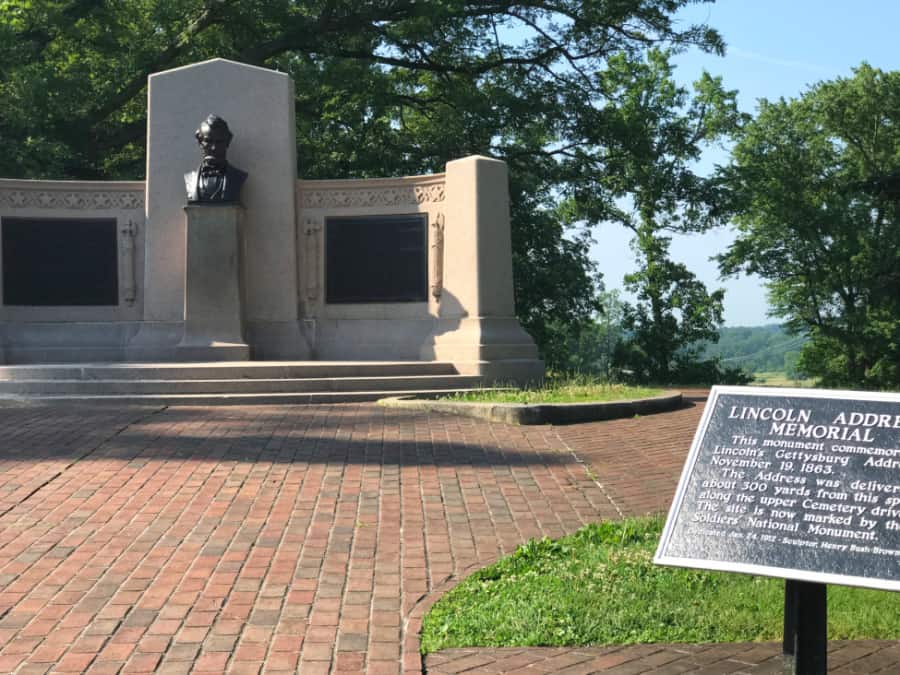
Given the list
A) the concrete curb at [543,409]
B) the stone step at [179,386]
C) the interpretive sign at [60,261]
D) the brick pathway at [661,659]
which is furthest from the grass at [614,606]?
the interpretive sign at [60,261]

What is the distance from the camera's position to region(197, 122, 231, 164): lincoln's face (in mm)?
17625

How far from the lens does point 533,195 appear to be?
28375mm

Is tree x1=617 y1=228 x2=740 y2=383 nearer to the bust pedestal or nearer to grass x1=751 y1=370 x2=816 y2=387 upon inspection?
grass x1=751 y1=370 x2=816 y2=387

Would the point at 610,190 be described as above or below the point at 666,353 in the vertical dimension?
above

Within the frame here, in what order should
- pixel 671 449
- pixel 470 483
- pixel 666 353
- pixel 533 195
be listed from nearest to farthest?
1. pixel 470 483
2. pixel 671 449
3. pixel 533 195
4. pixel 666 353

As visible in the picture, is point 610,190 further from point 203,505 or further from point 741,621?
point 741,621

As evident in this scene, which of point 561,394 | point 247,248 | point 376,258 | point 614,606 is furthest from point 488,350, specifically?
point 614,606

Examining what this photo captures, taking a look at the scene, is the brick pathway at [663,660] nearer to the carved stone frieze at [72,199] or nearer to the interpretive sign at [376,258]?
the interpretive sign at [376,258]

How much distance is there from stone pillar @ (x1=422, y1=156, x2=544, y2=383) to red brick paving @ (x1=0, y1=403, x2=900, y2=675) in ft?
15.0

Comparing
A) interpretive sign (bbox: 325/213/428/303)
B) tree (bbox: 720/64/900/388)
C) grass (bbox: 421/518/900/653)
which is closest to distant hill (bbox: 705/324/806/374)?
tree (bbox: 720/64/900/388)

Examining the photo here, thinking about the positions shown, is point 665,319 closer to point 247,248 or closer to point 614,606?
point 247,248

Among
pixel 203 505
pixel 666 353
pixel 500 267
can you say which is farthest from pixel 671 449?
pixel 666 353

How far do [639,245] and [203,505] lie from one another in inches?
1091

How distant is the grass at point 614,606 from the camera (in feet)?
17.0
